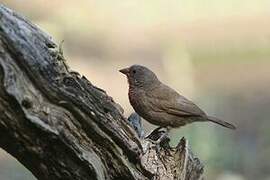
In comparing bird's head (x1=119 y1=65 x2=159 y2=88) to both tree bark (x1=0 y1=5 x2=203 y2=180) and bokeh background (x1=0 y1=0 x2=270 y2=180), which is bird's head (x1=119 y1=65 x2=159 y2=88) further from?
bokeh background (x1=0 y1=0 x2=270 y2=180)

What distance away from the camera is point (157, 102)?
446cm

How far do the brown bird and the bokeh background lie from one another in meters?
2.72

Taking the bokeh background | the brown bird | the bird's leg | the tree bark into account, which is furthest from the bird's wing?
the bokeh background

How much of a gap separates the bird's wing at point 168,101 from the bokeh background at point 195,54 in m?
2.73

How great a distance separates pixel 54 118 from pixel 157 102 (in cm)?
134

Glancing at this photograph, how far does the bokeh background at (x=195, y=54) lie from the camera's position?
8211 millimetres

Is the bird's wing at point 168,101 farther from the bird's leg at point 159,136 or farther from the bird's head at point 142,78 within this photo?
the bird's leg at point 159,136

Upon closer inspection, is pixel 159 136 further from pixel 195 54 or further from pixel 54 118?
pixel 195 54

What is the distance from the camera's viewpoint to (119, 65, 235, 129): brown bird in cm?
447

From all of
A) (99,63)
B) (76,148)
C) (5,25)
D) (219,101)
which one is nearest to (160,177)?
(76,148)

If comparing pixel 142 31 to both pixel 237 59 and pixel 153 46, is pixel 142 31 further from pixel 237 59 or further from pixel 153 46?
pixel 237 59

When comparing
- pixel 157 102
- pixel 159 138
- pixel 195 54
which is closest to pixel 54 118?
pixel 159 138

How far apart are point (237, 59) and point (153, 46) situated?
0.96 m

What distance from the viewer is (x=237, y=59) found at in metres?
10.8
